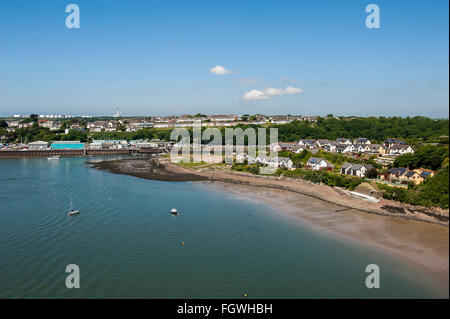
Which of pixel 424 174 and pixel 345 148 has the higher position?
pixel 345 148

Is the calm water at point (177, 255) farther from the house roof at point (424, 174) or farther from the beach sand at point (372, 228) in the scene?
the house roof at point (424, 174)

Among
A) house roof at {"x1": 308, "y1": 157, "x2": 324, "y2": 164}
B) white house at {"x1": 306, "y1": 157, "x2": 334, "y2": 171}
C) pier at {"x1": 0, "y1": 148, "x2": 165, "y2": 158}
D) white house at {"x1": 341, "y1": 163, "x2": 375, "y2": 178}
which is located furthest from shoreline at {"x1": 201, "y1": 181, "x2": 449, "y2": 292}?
pier at {"x1": 0, "y1": 148, "x2": 165, "y2": 158}

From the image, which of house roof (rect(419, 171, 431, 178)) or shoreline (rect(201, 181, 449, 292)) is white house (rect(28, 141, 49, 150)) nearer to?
shoreline (rect(201, 181, 449, 292))

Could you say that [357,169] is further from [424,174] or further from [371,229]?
[371,229]

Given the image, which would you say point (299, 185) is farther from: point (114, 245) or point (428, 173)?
point (114, 245)

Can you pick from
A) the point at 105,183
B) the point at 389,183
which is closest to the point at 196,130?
the point at 105,183

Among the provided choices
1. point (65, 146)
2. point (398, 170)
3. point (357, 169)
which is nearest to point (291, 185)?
point (357, 169)
